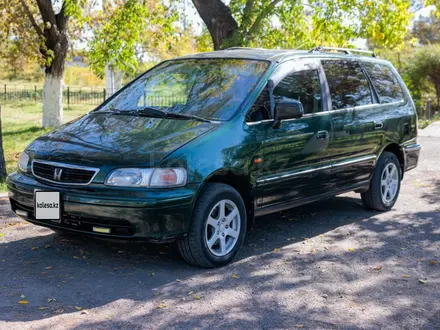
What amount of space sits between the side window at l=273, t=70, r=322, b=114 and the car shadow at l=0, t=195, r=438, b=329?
1351 mm

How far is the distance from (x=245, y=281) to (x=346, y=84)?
2.96 metres

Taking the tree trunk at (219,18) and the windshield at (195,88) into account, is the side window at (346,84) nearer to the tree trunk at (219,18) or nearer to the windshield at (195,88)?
the windshield at (195,88)

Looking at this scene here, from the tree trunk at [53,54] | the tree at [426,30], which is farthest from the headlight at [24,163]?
the tree at [426,30]

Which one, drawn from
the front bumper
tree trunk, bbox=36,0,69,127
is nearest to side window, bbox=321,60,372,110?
the front bumper

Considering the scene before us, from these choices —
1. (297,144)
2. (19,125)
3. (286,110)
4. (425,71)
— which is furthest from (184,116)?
(425,71)

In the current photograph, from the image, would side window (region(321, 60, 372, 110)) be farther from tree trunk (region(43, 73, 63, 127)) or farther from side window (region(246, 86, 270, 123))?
tree trunk (region(43, 73, 63, 127))

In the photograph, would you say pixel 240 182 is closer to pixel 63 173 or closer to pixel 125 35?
pixel 63 173

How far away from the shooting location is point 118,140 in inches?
220

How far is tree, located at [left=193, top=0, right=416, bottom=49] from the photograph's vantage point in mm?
14156

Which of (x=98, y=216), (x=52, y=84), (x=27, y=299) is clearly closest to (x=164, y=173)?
(x=98, y=216)

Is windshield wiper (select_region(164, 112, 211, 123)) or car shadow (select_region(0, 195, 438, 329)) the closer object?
car shadow (select_region(0, 195, 438, 329))

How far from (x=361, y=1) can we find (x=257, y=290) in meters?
11.4

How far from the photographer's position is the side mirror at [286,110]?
239 inches

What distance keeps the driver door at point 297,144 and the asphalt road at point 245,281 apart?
56 cm
